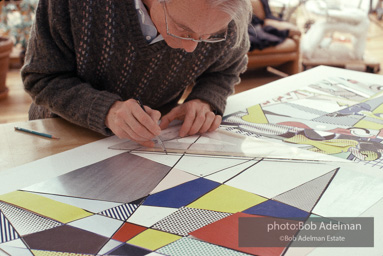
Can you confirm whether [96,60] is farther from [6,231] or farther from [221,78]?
[6,231]

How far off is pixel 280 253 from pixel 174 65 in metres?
0.73

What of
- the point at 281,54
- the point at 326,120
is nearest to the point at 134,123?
the point at 326,120

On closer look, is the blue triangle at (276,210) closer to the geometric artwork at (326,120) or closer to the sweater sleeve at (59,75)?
the geometric artwork at (326,120)

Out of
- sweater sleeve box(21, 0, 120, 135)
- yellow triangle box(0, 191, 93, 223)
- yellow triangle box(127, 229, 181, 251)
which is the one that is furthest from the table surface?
yellow triangle box(127, 229, 181, 251)

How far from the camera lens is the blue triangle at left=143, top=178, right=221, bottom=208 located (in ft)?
2.74

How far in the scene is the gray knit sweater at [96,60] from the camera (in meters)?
1.13

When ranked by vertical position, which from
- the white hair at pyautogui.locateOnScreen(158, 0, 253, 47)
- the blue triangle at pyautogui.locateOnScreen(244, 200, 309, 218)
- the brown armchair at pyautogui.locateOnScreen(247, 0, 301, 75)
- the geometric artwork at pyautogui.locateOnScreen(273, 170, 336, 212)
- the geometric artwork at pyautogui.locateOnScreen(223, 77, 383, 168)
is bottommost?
the brown armchair at pyautogui.locateOnScreen(247, 0, 301, 75)

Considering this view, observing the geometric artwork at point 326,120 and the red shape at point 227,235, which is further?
the geometric artwork at point 326,120

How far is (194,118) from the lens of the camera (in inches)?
46.8

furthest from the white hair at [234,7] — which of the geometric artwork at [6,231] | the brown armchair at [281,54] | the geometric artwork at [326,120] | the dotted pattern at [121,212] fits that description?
the brown armchair at [281,54]

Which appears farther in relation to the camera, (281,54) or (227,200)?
(281,54)

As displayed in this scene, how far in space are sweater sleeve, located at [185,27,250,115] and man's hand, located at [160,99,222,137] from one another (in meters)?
0.04

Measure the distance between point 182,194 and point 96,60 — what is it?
1.74ft

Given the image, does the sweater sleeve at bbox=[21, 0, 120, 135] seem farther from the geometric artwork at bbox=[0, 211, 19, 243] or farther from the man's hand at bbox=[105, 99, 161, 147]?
the geometric artwork at bbox=[0, 211, 19, 243]
